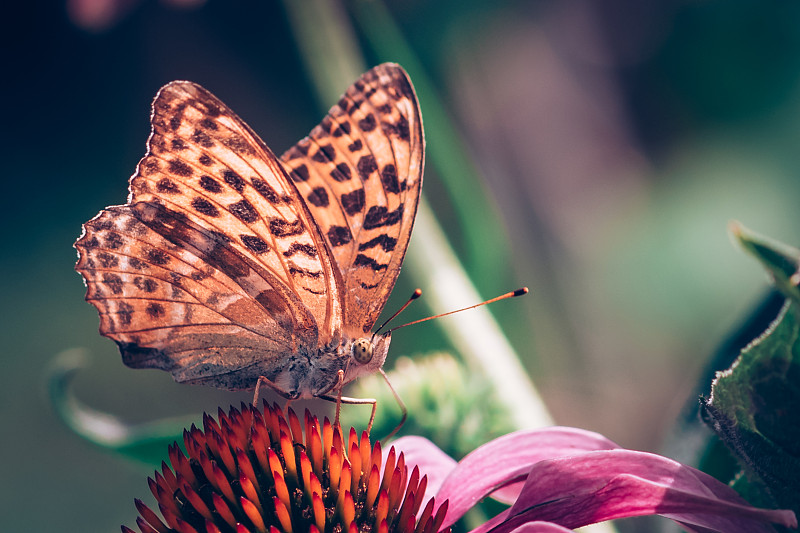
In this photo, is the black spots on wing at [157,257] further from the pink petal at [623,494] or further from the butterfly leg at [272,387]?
the pink petal at [623,494]

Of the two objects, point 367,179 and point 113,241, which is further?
point 367,179

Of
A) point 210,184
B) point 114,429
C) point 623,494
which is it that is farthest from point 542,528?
point 114,429

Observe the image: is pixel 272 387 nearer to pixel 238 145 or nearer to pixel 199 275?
pixel 199 275

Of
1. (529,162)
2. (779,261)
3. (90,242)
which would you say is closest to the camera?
(779,261)

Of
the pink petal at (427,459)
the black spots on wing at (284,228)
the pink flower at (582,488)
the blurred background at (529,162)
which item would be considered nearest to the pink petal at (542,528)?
the pink flower at (582,488)

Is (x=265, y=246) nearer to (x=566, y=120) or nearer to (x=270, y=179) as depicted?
(x=270, y=179)

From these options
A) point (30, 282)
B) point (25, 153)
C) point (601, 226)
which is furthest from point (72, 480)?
point (601, 226)
